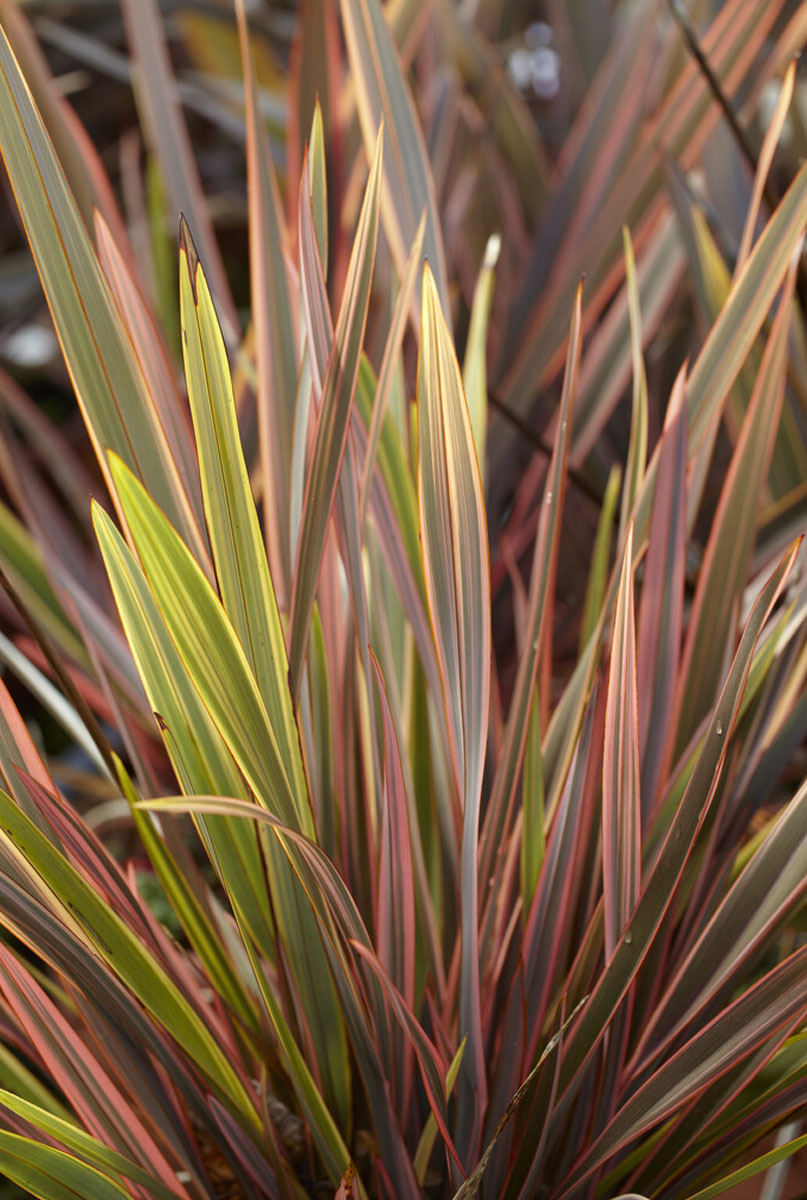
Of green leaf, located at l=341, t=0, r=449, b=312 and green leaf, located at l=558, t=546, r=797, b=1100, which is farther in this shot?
green leaf, located at l=341, t=0, r=449, b=312

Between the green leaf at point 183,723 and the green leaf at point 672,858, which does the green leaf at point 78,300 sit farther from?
the green leaf at point 672,858

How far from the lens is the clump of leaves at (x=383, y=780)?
28cm

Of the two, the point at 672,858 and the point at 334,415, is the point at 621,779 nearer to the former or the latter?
A: the point at 672,858

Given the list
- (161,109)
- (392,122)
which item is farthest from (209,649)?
(161,109)

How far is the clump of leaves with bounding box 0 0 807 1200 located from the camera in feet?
0.91

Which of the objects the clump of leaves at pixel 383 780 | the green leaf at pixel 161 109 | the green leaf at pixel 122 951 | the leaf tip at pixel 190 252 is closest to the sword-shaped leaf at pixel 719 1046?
the clump of leaves at pixel 383 780

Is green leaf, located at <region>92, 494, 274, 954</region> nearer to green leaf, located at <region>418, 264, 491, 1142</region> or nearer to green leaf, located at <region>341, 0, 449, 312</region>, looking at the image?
green leaf, located at <region>418, 264, 491, 1142</region>

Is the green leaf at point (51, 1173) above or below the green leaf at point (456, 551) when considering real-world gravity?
below

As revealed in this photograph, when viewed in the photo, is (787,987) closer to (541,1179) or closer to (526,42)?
(541,1179)

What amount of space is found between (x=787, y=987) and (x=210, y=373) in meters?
0.24

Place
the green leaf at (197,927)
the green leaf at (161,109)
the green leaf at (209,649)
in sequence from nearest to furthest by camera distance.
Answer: the green leaf at (209,649)
the green leaf at (197,927)
the green leaf at (161,109)

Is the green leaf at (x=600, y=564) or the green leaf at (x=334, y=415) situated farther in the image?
the green leaf at (x=600, y=564)

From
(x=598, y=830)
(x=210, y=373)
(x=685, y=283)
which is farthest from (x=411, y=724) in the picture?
(x=685, y=283)

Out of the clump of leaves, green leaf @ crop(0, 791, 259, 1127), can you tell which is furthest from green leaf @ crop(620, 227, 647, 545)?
green leaf @ crop(0, 791, 259, 1127)
